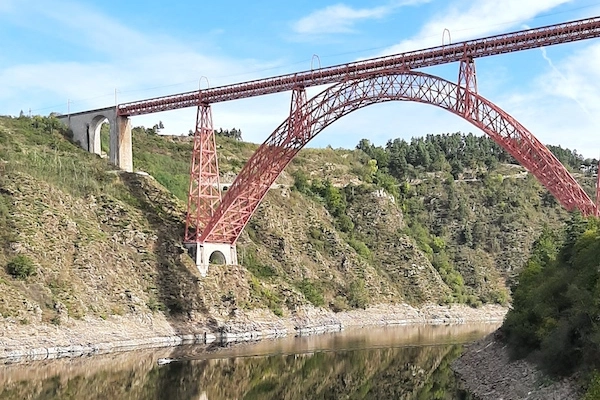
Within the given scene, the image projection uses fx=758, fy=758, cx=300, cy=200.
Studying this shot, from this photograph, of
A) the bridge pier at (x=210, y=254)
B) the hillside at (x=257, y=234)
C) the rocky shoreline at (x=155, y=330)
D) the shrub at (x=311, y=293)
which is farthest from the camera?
the shrub at (x=311, y=293)

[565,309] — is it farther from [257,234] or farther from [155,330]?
[257,234]

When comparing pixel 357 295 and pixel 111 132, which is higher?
pixel 111 132

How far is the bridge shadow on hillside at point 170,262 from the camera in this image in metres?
48.9

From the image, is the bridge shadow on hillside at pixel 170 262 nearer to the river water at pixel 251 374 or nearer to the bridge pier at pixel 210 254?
the bridge pier at pixel 210 254

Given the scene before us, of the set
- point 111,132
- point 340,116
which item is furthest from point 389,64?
point 111,132

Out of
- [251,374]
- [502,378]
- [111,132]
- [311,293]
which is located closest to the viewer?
[502,378]

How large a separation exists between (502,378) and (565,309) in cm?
355

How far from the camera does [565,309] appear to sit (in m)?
26.0

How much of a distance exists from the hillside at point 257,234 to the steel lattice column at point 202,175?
6.30ft

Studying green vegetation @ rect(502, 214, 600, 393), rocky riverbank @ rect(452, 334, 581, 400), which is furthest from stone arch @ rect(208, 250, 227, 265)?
green vegetation @ rect(502, 214, 600, 393)

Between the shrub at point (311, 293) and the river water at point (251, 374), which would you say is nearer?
the river water at point (251, 374)

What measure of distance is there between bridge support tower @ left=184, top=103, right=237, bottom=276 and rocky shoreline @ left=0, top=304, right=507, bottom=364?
4.60 m

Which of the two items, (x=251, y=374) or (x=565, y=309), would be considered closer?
(x=565, y=309)

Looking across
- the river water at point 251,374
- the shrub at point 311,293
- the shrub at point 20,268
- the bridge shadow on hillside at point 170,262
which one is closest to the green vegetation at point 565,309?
the river water at point 251,374
